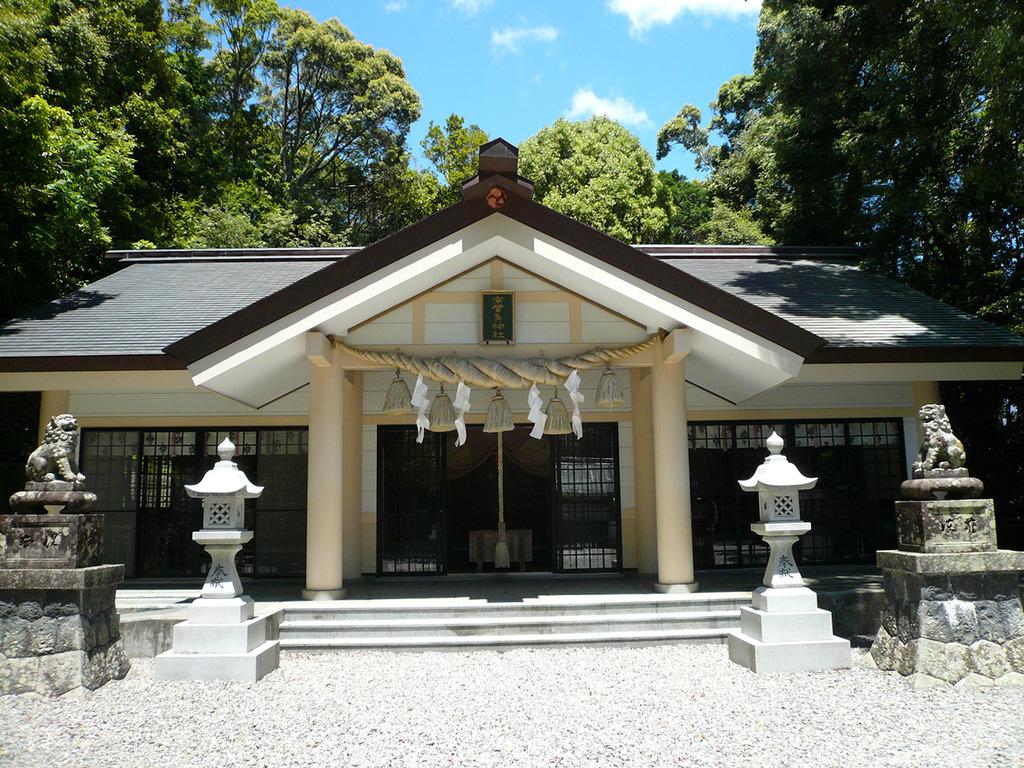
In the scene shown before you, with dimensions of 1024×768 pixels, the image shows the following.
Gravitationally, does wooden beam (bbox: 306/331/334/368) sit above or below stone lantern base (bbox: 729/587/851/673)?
above

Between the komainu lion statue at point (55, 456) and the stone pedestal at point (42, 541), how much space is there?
343mm

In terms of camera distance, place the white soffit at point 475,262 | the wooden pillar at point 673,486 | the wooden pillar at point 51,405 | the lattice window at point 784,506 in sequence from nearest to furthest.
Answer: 1. the lattice window at point 784,506
2. the white soffit at point 475,262
3. the wooden pillar at point 673,486
4. the wooden pillar at point 51,405

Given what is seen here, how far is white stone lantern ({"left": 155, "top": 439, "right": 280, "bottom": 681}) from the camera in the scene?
19.1 ft

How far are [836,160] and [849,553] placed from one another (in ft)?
35.1

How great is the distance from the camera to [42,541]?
5543 mm

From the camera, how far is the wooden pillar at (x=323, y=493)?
724cm

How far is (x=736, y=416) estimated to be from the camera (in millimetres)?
9797

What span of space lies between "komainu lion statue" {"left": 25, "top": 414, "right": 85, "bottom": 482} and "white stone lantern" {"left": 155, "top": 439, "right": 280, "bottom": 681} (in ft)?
3.11

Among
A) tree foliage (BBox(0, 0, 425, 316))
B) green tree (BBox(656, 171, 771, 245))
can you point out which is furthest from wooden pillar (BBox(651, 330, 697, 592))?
green tree (BBox(656, 171, 771, 245))

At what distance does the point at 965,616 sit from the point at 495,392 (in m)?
5.21

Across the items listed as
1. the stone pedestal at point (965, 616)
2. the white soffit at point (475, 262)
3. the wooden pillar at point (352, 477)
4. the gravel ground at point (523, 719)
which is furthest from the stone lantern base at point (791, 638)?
→ the wooden pillar at point (352, 477)

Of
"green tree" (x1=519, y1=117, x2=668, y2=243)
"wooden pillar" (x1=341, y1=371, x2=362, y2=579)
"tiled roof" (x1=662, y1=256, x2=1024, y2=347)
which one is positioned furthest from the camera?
"green tree" (x1=519, y1=117, x2=668, y2=243)

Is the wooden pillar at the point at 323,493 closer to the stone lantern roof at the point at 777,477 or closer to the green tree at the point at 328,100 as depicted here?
the stone lantern roof at the point at 777,477

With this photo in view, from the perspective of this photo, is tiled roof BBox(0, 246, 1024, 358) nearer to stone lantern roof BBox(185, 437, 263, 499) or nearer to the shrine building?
the shrine building
